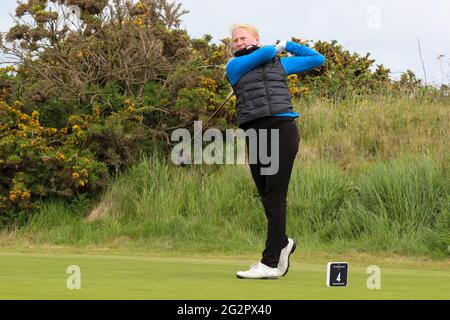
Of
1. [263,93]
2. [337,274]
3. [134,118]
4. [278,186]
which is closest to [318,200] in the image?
[134,118]

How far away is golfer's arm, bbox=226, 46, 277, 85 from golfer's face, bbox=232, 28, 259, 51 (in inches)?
7.2

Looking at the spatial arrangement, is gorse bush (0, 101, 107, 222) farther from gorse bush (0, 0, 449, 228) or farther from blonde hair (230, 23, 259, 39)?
blonde hair (230, 23, 259, 39)

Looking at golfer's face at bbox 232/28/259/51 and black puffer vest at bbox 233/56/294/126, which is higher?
golfer's face at bbox 232/28/259/51

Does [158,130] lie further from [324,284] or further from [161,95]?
[324,284]

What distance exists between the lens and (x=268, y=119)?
27.4 feet

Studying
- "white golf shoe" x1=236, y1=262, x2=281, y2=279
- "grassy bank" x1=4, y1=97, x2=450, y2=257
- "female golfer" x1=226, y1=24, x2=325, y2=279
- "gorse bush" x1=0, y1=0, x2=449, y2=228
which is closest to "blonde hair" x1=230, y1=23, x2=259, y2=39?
"female golfer" x1=226, y1=24, x2=325, y2=279

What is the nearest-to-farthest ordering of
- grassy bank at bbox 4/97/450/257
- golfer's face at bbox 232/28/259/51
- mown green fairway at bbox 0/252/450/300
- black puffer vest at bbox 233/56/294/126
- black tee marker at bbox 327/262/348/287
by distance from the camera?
1. mown green fairway at bbox 0/252/450/300
2. black tee marker at bbox 327/262/348/287
3. black puffer vest at bbox 233/56/294/126
4. golfer's face at bbox 232/28/259/51
5. grassy bank at bbox 4/97/450/257

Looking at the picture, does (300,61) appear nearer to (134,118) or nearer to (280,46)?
(280,46)

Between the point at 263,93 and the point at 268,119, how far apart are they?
230mm

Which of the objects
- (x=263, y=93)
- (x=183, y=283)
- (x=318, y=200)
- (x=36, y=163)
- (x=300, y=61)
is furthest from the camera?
(x=36, y=163)

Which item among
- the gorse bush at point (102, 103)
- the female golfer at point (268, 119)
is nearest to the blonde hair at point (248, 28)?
the female golfer at point (268, 119)

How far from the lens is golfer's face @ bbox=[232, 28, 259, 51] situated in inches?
339

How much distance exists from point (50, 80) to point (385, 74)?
32.4ft
